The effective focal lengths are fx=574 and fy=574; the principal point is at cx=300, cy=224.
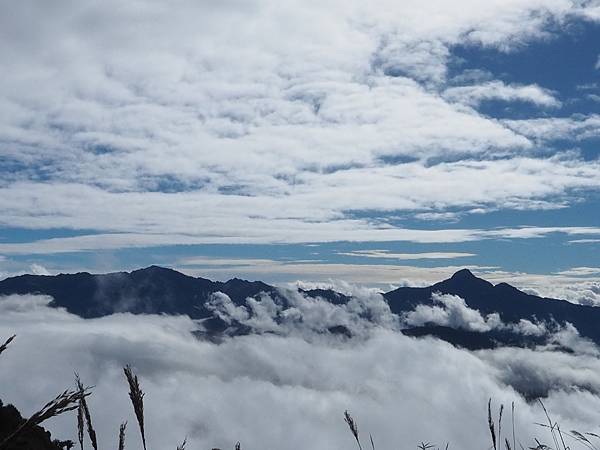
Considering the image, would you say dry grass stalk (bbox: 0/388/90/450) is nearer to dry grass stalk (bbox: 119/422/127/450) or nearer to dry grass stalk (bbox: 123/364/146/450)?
dry grass stalk (bbox: 123/364/146/450)

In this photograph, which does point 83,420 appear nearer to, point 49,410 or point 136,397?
point 136,397

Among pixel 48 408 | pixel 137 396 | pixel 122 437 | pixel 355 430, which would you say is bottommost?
pixel 355 430

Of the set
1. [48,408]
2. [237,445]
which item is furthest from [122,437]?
[48,408]

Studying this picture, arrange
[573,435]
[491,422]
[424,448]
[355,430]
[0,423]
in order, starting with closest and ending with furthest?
1. [573,435]
2. [491,422]
3. [424,448]
4. [355,430]
5. [0,423]

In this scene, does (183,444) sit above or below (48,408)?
below

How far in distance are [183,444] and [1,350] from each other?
2676mm

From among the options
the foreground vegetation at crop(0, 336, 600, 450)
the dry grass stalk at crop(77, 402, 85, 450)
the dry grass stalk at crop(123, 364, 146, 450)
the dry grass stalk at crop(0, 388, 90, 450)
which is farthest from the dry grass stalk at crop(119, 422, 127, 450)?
the dry grass stalk at crop(0, 388, 90, 450)

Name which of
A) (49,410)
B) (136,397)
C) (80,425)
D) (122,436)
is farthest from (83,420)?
(49,410)

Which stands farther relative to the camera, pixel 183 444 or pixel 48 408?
pixel 183 444

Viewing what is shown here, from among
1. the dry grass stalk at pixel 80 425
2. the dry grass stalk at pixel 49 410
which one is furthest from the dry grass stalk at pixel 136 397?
the dry grass stalk at pixel 49 410

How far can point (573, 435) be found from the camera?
5.64 meters

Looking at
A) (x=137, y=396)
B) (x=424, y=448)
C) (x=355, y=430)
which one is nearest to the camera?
(x=137, y=396)

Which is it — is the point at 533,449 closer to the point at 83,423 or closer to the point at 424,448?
the point at 424,448

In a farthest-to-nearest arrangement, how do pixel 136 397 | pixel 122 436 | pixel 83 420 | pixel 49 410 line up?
pixel 83 420, pixel 122 436, pixel 136 397, pixel 49 410
